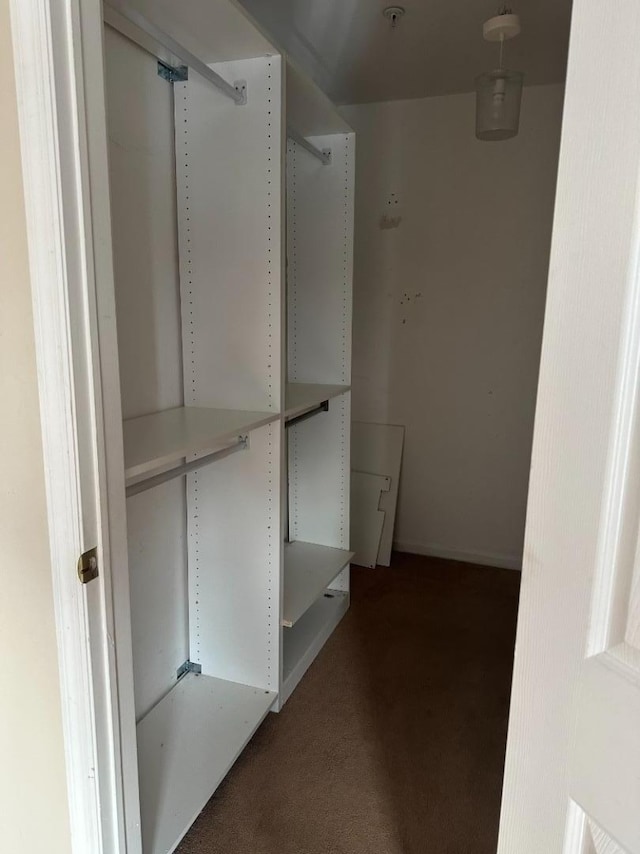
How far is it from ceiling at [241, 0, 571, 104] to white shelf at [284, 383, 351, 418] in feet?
4.55

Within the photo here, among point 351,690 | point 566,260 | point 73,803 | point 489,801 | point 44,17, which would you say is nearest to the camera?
point 566,260

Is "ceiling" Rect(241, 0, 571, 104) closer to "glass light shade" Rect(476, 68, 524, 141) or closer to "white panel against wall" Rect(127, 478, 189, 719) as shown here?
"glass light shade" Rect(476, 68, 524, 141)

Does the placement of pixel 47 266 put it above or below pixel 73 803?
above

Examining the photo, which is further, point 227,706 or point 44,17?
point 227,706

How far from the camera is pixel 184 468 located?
1.67 metres

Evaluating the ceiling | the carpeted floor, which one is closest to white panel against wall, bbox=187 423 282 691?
the carpeted floor

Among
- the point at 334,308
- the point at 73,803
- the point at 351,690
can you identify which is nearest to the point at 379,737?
the point at 351,690

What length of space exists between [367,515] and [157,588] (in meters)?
1.68

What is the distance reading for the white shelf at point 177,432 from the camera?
1275 mm

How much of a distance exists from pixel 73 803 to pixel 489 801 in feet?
3.96

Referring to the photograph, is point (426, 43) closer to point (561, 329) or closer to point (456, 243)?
point (456, 243)

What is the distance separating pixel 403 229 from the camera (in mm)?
3197

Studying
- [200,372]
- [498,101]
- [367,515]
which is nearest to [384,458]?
[367,515]

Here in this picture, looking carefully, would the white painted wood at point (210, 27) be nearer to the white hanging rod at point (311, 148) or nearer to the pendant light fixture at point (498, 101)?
the white hanging rod at point (311, 148)
